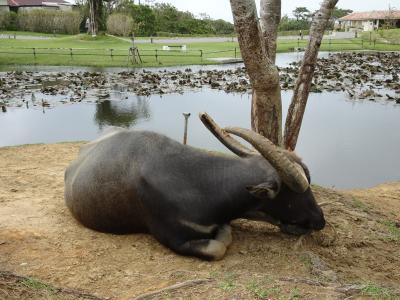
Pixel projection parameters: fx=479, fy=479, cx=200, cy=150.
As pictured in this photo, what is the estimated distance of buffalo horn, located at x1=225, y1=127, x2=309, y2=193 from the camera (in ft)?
13.8

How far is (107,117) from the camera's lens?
14.6m

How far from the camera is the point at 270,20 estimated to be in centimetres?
664

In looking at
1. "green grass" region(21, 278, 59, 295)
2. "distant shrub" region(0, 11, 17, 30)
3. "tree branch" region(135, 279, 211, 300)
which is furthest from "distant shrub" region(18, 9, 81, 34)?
"tree branch" region(135, 279, 211, 300)

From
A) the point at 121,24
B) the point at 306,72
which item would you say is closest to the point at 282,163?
the point at 306,72

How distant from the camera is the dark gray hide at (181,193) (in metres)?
4.53

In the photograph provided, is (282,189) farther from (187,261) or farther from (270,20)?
(270,20)

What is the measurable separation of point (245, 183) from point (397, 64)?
2764 centimetres

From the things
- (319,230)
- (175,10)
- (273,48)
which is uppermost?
(175,10)

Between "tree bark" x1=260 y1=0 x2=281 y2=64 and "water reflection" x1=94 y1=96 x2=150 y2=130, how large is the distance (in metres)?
7.34

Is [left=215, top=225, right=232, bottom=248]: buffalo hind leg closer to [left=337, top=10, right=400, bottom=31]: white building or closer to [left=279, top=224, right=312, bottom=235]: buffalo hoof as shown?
[left=279, top=224, right=312, bottom=235]: buffalo hoof

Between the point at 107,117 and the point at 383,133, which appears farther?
→ the point at 107,117

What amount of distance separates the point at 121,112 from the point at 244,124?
13.9ft

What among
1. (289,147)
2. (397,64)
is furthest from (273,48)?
(397,64)

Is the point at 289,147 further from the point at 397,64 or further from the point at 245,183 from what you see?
the point at 397,64
